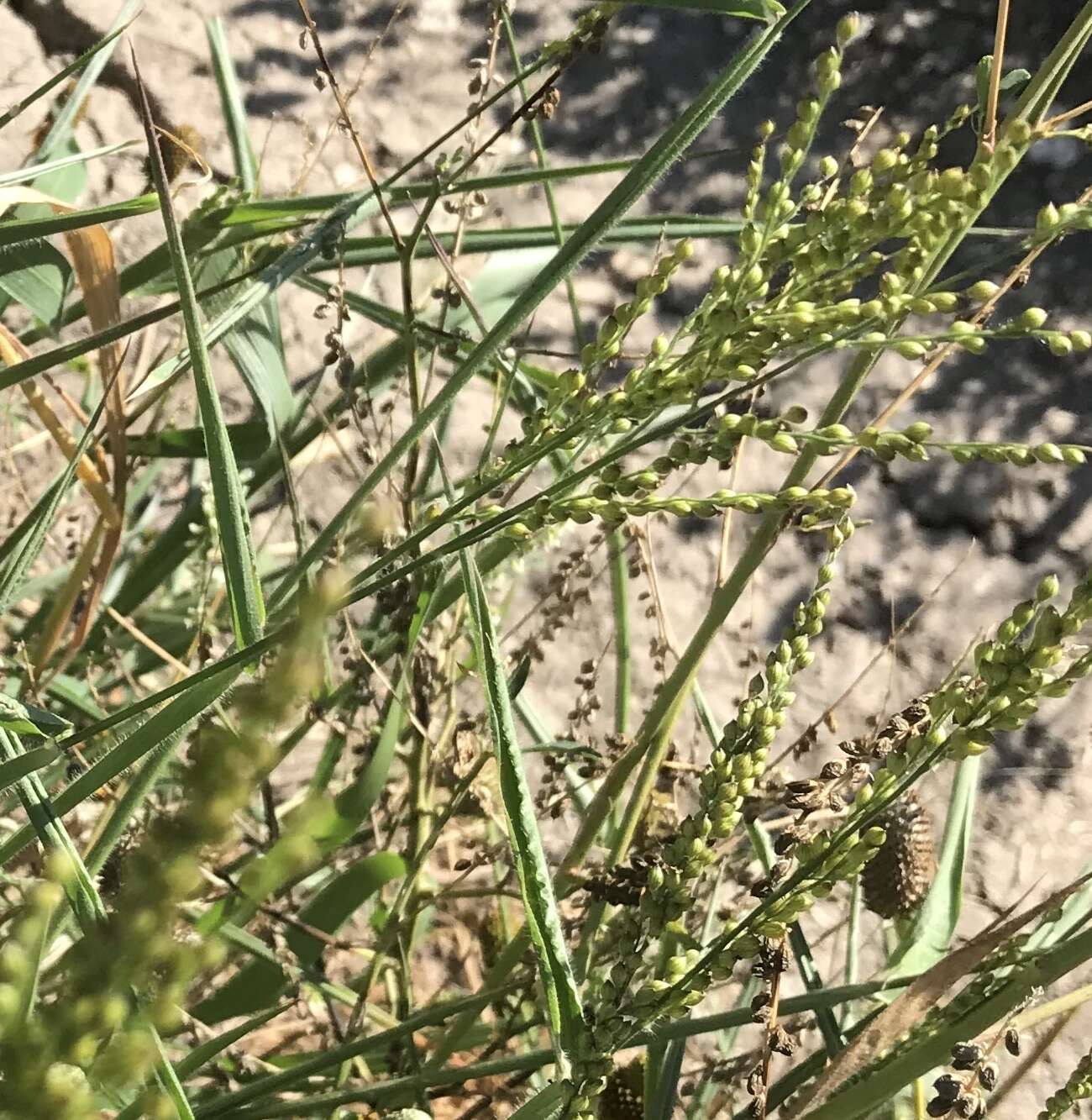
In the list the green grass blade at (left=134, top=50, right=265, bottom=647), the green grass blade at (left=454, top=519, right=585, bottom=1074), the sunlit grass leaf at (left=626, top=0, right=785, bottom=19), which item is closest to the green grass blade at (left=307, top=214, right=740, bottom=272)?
the sunlit grass leaf at (left=626, top=0, right=785, bottom=19)

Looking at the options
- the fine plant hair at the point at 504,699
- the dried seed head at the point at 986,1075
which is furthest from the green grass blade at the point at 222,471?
the dried seed head at the point at 986,1075

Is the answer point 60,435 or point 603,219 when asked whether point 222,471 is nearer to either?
point 603,219

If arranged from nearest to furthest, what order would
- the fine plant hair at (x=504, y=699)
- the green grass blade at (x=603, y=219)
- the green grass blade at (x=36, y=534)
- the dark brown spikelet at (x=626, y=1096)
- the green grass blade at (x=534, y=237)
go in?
the fine plant hair at (x=504, y=699) → the green grass blade at (x=603, y=219) → the green grass blade at (x=36, y=534) → the green grass blade at (x=534, y=237) → the dark brown spikelet at (x=626, y=1096)

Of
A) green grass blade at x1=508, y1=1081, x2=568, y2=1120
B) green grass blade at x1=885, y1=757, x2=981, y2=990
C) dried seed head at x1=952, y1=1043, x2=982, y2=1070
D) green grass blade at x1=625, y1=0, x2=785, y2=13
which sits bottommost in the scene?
dried seed head at x1=952, y1=1043, x2=982, y2=1070

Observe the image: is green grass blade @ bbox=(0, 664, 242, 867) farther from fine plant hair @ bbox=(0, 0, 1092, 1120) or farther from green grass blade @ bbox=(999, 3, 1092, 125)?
green grass blade @ bbox=(999, 3, 1092, 125)

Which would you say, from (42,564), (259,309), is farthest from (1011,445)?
(42,564)

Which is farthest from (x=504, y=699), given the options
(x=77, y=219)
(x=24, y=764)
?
(x=77, y=219)

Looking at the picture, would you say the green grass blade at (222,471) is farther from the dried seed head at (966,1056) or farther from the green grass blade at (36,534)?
the dried seed head at (966,1056)
